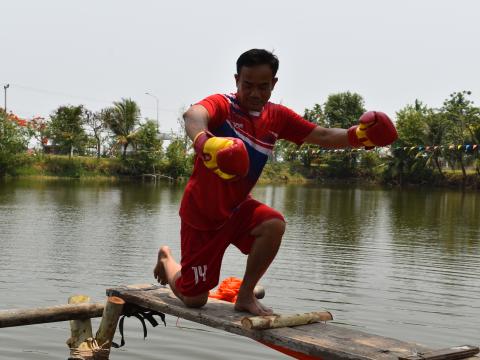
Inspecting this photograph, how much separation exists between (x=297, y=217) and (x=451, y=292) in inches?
511

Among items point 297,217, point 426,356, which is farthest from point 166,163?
point 426,356

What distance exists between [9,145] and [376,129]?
47694 millimetres

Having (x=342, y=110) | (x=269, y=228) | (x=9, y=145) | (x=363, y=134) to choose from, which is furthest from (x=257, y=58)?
(x=342, y=110)

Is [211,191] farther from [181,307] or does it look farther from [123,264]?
[123,264]

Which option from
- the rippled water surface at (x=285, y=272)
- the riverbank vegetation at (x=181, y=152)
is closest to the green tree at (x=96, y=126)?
Answer: the riverbank vegetation at (x=181, y=152)

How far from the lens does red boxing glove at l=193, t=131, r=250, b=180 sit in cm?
341

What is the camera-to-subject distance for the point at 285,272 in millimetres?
12414

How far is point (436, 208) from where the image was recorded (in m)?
30.7

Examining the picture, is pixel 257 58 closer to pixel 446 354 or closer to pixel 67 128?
pixel 446 354

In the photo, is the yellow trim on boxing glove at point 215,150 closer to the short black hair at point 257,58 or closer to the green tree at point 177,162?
the short black hair at point 257,58

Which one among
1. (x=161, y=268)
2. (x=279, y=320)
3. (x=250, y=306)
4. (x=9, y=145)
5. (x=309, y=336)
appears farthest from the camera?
(x=9, y=145)

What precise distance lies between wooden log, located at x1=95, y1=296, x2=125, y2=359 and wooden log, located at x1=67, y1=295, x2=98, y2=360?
0.07 m

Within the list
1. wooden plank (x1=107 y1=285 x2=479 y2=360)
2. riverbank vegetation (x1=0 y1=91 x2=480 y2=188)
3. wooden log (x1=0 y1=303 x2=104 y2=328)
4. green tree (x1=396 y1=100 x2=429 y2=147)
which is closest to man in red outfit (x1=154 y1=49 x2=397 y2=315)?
wooden plank (x1=107 y1=285 x2=479 y2=360)

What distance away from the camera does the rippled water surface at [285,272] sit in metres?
7.18
